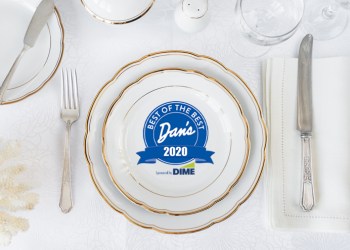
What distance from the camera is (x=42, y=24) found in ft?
1.94

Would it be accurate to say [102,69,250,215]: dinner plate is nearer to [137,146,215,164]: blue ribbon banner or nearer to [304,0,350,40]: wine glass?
[137,146,215,164]: blue ribbon banner

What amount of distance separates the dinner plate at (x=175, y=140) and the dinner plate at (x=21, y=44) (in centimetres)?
13

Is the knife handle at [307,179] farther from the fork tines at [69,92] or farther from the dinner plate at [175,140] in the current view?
the fork tines at [69,92]

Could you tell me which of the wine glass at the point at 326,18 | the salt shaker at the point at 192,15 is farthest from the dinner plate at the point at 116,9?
the wine glass at the point at 326,18

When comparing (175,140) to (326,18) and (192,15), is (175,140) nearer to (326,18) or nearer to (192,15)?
(192,15)

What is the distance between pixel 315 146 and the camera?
60 cm

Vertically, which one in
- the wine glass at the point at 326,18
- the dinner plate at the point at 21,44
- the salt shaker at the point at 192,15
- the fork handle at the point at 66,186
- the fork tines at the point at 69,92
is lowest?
the fork handle at the point at 66,186

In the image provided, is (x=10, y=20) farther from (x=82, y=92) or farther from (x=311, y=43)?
(x=311, y=43)

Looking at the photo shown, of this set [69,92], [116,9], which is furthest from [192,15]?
[69,92]

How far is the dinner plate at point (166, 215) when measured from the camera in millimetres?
560

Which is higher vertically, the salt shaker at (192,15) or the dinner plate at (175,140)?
the salt shaker at (192,15)

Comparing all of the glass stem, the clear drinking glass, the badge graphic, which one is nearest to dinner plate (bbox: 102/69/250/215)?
the badge graphic

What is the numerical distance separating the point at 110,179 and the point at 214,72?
0.74 feet

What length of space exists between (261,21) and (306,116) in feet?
0.58
